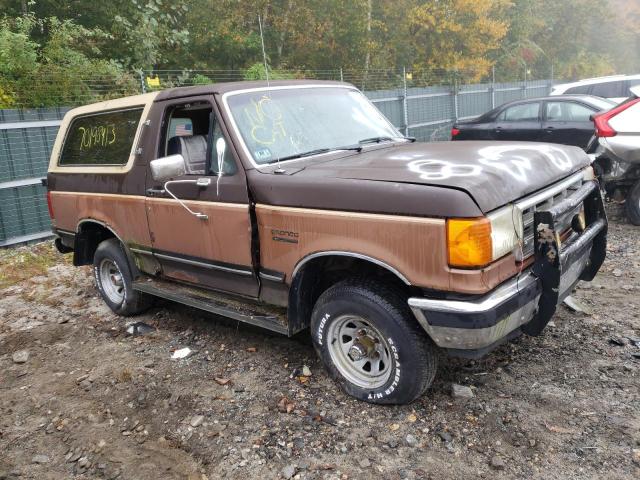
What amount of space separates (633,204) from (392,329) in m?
5.46

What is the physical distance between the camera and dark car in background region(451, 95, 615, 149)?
30.5 ft

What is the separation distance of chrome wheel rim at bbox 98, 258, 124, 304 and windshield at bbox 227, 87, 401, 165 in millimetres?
2370

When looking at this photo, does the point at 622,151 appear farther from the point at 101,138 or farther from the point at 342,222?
the point at 101,138

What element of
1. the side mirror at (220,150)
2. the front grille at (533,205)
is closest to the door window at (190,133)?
the side mirror at (220,150)

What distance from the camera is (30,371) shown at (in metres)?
4.40

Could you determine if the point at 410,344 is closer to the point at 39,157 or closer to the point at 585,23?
the point at 39,157

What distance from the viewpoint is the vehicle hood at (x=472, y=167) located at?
2.90m

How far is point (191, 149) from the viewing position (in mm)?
4387

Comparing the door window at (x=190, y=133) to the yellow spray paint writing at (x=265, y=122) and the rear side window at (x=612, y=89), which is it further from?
the rear side window at (x=612, y=89)

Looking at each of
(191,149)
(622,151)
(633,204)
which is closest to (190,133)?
(191,149)

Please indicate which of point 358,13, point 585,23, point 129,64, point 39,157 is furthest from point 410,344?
point 585,23

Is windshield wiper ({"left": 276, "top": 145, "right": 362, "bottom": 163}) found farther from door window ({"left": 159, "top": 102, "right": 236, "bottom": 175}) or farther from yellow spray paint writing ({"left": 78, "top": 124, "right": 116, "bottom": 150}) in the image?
yellow spray paint writing ({"left": 78, "top": 124, "right": 116, "bottom": 150})

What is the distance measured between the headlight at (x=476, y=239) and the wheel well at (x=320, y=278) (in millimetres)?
525

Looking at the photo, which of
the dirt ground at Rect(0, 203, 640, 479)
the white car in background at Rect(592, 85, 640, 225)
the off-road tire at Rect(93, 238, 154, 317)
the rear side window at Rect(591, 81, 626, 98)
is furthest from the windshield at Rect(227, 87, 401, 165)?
the rear side window at Rect(591, 81, 626, 98)
